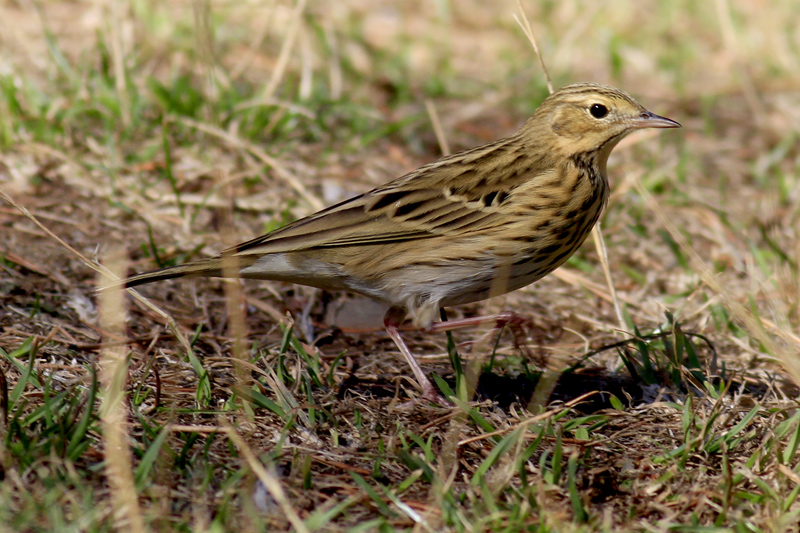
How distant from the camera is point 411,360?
4.80m

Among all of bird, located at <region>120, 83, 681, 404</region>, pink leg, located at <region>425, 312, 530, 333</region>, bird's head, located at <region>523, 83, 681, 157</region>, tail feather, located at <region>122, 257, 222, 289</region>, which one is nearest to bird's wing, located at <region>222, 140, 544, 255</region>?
bird, located at <region>120, 83, 681, 404</region>

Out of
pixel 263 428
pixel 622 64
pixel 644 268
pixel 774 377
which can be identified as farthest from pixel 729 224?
pixel 263 428

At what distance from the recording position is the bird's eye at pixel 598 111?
525cm

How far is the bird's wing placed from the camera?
4.87m

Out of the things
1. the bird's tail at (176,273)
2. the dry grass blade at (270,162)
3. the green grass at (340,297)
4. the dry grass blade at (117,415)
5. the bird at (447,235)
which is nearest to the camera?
the dry grass blade at (117,415)

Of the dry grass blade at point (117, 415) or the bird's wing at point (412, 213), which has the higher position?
the bird's wing at point (412, 213)

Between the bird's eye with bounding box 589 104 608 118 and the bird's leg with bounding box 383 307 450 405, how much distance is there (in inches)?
57.9

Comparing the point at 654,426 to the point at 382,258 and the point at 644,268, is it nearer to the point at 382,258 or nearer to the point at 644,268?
the point at 382,258

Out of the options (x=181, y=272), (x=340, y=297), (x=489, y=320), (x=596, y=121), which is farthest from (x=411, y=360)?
(x=596, y=121)

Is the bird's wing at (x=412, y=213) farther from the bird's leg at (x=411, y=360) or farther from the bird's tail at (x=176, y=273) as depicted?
the bird's leg at (x=411, y=360)

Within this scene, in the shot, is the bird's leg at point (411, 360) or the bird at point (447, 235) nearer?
the bird's leg at point (411, 360)

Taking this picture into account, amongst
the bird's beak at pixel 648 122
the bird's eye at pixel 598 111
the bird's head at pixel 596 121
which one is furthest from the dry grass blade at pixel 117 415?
the bird's beak at pixel 648 122

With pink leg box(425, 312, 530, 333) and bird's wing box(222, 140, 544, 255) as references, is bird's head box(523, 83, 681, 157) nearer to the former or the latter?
bird's wing box(222, 140, 544, 255)

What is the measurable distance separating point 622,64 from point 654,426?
6809 mm
